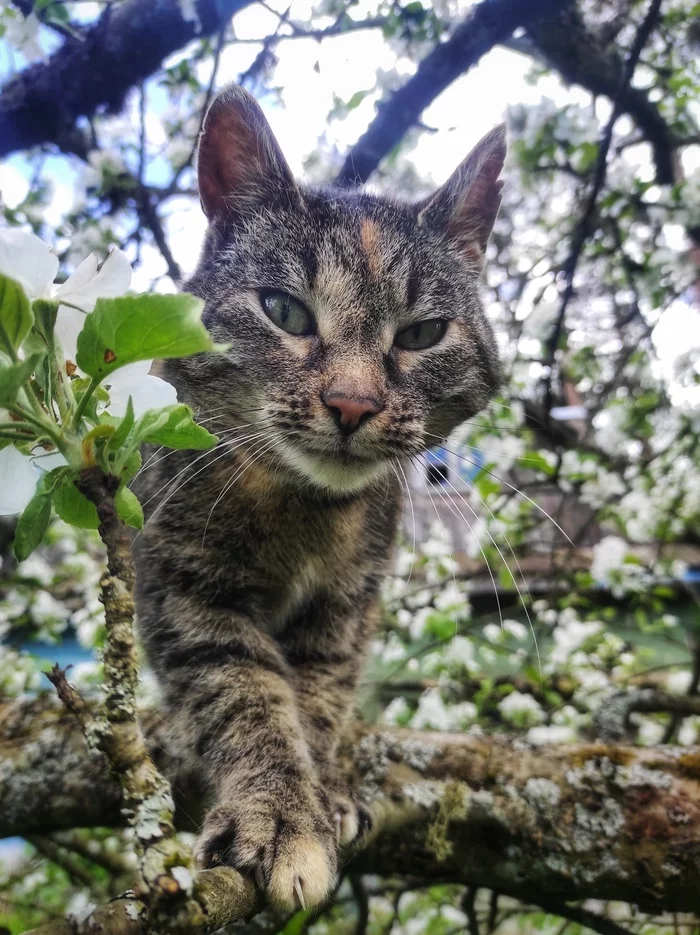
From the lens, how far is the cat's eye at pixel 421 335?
1209 mm

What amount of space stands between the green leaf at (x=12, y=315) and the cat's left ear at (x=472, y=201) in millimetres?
1074

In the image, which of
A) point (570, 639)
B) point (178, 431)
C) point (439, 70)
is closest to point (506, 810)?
point (178, 431)

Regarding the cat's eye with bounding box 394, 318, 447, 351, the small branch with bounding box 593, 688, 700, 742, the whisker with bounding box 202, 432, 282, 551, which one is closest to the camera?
the whisker with bounding box 202, 432, 282, 551

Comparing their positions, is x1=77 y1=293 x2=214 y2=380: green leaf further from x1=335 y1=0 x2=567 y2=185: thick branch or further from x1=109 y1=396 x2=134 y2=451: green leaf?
x1=335 y1=0 x2=567 y2=185: thick branch

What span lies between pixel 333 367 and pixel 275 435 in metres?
0.14

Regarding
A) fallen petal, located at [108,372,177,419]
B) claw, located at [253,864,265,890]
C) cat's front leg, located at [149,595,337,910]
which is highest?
fallen petal, located at [108,372,177,419]

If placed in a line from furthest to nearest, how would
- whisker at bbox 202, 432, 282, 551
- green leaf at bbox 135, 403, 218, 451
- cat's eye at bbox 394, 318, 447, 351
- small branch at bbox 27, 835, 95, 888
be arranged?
small branch at bbox 27, 835, 95, 888
cat's eye at bbox 394, 318, 447, 351
whisker at bbox 202, 432, 282, 551
green leaf at bbox 135, 403, 218, 451

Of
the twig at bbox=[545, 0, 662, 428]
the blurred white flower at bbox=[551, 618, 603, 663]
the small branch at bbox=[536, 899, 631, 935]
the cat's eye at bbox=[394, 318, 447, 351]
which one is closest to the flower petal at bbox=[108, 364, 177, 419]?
the cat's eye at bbox=[394, 318, 447, 351]

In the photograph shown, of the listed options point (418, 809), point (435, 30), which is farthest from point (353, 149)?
point (418, 809)

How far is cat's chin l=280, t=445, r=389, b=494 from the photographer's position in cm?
105

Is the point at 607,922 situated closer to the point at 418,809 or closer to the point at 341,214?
the point at 418,809

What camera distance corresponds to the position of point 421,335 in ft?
4.05

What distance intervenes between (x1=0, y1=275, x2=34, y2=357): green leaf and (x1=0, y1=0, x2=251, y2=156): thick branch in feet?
5.81

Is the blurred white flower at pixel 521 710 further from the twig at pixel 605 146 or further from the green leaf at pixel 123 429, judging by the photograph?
the green leaf at pixel 123 429
